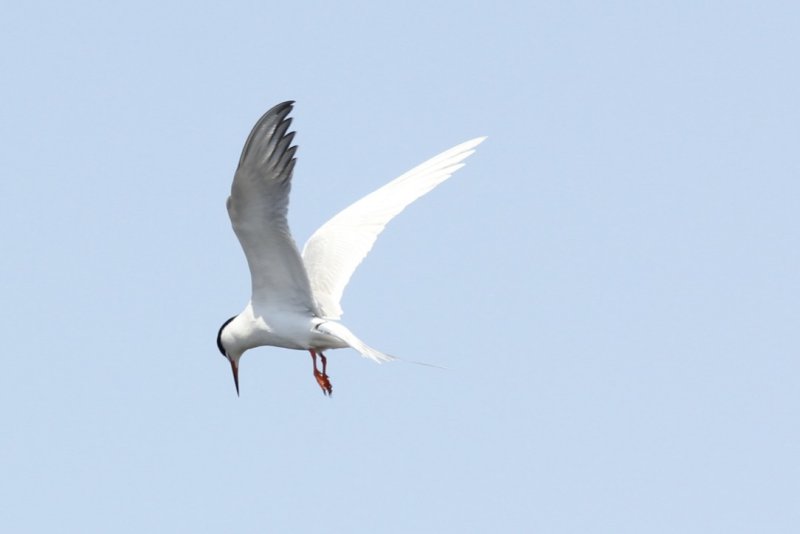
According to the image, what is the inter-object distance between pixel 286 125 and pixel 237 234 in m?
1.49

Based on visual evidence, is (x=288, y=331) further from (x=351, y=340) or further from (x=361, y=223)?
(x=361, y=223)

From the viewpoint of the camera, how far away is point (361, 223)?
18.3 meters

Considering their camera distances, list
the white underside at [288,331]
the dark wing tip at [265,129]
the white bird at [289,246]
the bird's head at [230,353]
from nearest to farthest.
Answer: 1. the dark wing tip at [265,129]
2. the white bird at [289,246]
3. the white underside at [288,331]
4. the bird's head at [230,353]

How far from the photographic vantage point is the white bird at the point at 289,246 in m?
13.9

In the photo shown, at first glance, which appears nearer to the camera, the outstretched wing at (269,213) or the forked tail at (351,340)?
the outstretched wing at (269,213)

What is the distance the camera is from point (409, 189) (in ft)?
60.6

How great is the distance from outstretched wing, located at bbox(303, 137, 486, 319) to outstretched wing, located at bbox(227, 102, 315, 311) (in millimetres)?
1486

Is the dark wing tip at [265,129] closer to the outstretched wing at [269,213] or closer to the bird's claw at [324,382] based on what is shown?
the outstretched wing at [269,213]

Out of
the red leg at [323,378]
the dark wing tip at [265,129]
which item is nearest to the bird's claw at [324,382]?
the red leg at [323,378]

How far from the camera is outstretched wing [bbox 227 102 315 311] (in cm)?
1370

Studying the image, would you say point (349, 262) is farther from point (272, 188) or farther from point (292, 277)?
point (272, 188)

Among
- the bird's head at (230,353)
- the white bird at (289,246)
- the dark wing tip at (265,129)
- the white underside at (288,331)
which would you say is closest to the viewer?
the dark wing tip at (265,129)

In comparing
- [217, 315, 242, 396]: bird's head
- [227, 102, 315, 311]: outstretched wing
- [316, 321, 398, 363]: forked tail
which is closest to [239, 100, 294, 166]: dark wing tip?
[227, 102, 315, 311]: outstretched wing

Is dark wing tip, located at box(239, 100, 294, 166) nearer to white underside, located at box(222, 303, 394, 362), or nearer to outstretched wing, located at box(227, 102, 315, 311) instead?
outstretched wing, located at box(227, 102, 315, 311)
